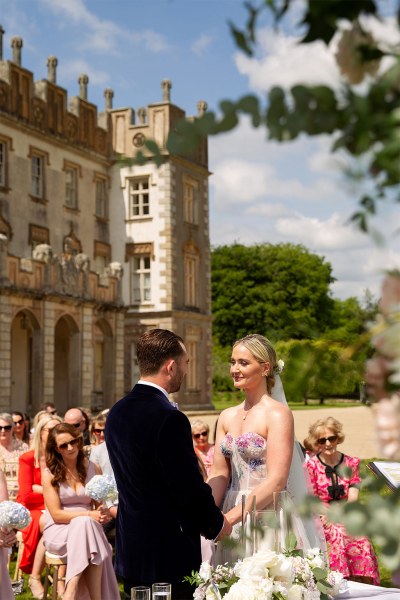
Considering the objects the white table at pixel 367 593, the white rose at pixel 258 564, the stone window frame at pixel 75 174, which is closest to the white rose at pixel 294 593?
the white rose at pixel 258 564

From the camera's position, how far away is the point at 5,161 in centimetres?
2806

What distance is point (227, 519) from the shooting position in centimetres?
420

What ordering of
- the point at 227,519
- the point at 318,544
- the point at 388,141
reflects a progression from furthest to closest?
1. the point at 318,544
2. the point at 227,519
3. the point at 388,141

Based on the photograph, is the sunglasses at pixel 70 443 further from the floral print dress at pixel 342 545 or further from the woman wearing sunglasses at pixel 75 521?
the floral print dress at pixel 342 545

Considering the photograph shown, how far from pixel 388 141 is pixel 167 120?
3420 cm

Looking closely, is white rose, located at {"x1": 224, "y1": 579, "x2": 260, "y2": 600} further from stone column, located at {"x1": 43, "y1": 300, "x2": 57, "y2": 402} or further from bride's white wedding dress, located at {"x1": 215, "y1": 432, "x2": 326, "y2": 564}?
stone column, located at {"x1": 43, "y1": 300, "x2": 57, "y2": 402}

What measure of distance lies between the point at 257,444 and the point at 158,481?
2.87ft

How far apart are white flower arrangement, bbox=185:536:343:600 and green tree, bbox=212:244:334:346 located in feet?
181

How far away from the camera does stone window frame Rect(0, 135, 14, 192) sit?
91.6ft

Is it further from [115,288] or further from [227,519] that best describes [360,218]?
[115,288]

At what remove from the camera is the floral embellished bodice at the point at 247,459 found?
478cm

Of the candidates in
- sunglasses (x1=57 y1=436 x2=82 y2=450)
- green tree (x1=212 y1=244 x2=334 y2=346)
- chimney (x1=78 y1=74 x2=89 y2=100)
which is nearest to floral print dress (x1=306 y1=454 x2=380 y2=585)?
sunglasses (x1=57 y1=436 x2=82 y2=450)

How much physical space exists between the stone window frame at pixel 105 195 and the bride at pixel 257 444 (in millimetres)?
28575

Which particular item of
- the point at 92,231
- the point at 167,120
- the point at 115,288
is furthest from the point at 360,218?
the point at 167,120
